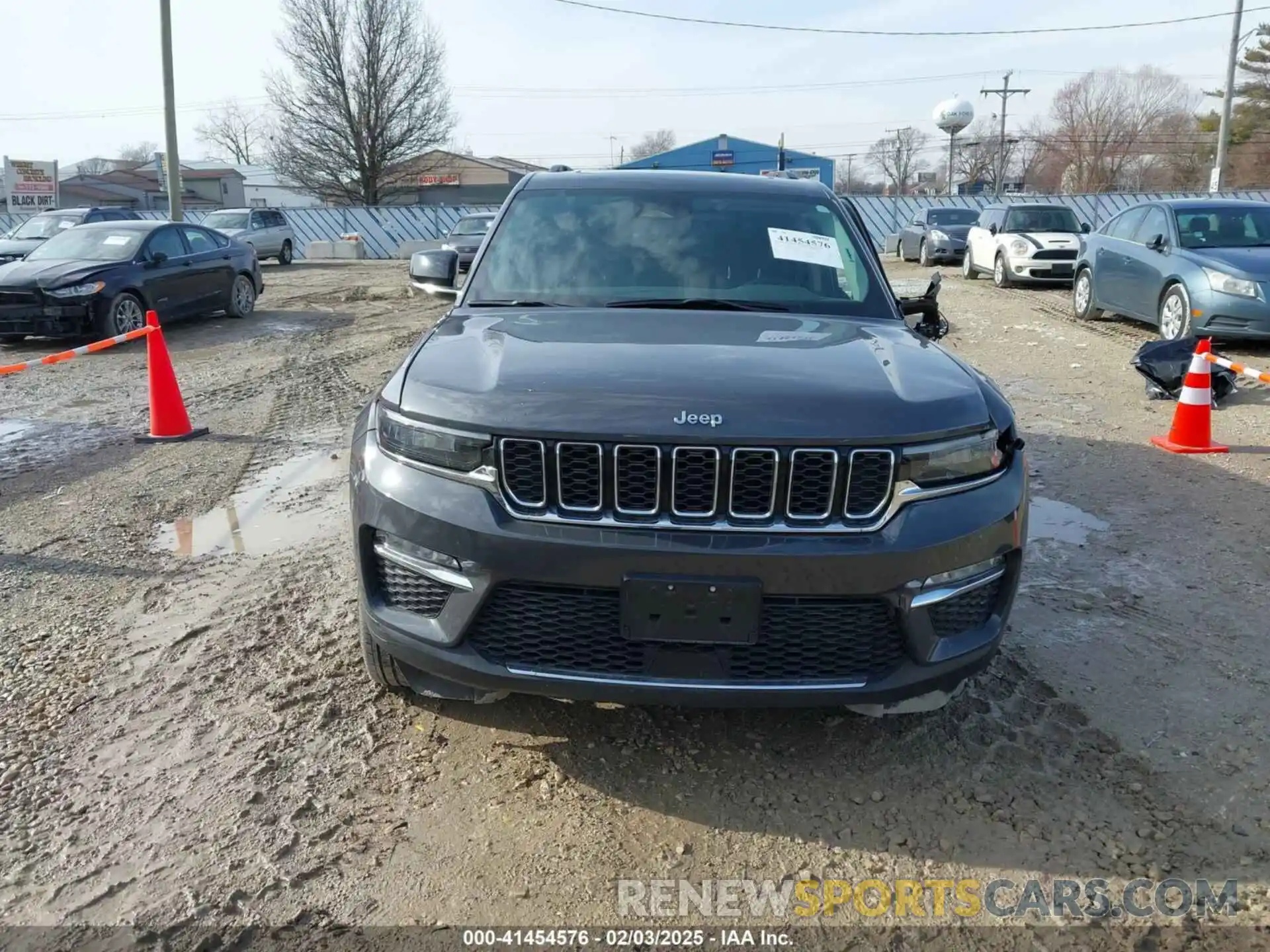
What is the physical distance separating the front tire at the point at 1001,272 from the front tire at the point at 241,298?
12887mm

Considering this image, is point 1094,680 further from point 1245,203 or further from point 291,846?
point 1245,203

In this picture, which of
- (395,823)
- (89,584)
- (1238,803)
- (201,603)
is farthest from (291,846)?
(1238,803)

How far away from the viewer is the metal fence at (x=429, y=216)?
110ft

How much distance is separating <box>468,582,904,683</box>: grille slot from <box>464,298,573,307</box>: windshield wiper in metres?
1.46

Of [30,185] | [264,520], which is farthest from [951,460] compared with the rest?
[30,185]

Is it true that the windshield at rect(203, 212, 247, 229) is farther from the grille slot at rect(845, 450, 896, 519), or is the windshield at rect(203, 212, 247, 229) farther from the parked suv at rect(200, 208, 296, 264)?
the grille slot at rect(845, 450, 896, 519)

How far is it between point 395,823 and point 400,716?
57cm

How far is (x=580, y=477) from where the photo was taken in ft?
8.29

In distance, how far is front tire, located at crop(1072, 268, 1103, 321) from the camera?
1238 centimetres

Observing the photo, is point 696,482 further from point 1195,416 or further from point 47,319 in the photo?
point 47,319

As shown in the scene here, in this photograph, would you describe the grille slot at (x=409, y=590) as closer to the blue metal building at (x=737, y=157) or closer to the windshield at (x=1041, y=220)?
the windshield at (x=1041, y=220)

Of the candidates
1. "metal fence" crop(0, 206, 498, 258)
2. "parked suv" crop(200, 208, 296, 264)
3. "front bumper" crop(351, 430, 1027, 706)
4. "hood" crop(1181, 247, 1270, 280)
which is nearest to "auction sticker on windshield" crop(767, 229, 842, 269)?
"front bumper" crop(351, 430, 1027, 706)

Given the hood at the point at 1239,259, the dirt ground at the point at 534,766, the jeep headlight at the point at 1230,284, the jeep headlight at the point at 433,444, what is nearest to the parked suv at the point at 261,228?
the hood at the point at 1239,259

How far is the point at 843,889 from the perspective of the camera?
95.0 inches
